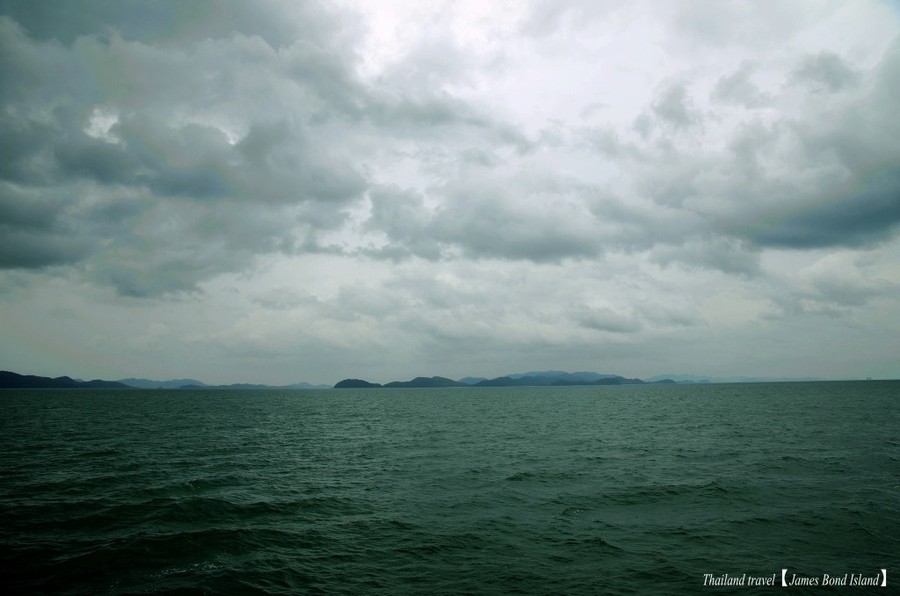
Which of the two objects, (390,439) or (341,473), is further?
(390,439)

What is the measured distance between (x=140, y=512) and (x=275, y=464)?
56.4 ft

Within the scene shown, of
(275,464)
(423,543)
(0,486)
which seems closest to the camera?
(423,543)

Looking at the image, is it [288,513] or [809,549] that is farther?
[288,513]

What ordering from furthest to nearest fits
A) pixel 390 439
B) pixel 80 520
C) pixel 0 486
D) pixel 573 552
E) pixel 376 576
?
1. pixel 390 439
2. pixel 0 486
3. pixel 80 520
4. pixel 573 552
5. pixel 376 576

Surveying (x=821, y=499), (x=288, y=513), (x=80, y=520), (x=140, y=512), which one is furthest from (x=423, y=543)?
(x=821, y=499)

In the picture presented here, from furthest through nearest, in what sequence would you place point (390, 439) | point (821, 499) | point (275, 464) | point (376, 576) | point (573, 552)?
point (390, 439)
point (275, 464)
point (821, 499)
point (573, 552)
point (376, 576)

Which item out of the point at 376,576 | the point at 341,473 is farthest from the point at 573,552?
the point at 341,473

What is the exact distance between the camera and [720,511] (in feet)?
87.7

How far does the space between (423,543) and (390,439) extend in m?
42.3

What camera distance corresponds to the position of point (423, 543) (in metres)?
22.2

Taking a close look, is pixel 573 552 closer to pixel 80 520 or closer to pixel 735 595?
pixel 735 595

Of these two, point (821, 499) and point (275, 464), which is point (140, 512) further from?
point (821, 499)

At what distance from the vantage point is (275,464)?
42.9 meters

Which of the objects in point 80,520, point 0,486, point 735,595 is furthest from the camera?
point 0,486
